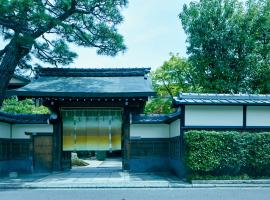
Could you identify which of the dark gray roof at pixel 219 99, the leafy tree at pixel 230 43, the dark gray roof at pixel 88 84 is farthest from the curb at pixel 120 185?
the leafy tree at pixel 230 43

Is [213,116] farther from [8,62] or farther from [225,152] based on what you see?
[8,62]

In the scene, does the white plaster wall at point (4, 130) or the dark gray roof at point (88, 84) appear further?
the white plaster wall at point (4, 130)

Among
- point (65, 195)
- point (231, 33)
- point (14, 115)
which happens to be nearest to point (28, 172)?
point (14, 115)

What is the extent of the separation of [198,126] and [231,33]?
460 inches

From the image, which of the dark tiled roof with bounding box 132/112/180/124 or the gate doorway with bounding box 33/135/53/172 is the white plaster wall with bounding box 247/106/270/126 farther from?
the gate doorway with bounding box 33/135/53/172

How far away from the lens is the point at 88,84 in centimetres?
2027

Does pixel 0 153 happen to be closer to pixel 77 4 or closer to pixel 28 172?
pixel 28 172

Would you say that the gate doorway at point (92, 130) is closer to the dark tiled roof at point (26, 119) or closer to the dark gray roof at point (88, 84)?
the dark tiled roof at point (26, 119)

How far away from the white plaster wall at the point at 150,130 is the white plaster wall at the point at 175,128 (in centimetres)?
57

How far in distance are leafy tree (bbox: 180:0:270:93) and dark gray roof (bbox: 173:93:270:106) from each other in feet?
30.8

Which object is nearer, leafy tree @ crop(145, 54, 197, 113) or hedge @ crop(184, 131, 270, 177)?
hedge @ crop(184, 131, 270, 177)

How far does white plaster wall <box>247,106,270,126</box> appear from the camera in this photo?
16172 mm

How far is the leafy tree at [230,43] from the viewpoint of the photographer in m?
25.4

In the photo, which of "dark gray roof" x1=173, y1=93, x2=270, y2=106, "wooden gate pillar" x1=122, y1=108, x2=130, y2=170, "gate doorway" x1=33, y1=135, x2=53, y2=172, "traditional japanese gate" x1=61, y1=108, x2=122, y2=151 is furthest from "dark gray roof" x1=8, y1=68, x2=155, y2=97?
"gate doorway" x1=33, y1=135, x2=53, y2=172
